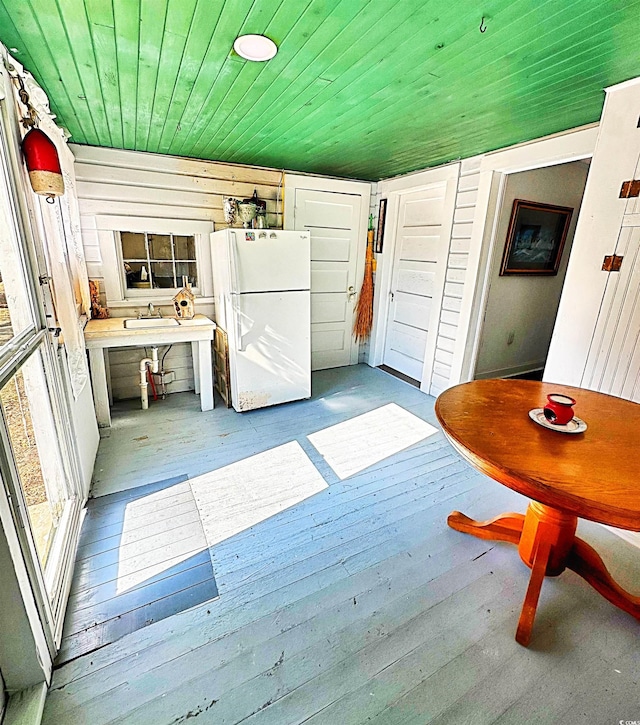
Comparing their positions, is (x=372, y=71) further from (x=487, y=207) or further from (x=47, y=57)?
(x=487, y=207)

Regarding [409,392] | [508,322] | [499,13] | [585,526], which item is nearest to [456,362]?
[409,392]

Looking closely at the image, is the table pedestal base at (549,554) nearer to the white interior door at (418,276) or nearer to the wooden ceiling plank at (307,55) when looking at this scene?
the wooden ceiling plank at (307,55)

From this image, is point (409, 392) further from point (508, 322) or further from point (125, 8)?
point (125, 8)

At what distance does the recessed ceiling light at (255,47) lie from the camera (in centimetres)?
139

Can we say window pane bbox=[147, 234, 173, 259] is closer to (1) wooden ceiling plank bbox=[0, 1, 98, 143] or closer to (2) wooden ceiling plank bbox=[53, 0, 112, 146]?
(1) wooden ceiling plank bbox=[0, 1, 98, 143]

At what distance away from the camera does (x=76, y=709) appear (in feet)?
3.66

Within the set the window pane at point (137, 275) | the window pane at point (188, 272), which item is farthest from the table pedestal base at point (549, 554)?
the window pane at point (137, 275)

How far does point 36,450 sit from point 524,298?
14.2 ft

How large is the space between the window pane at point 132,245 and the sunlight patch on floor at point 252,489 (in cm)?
213

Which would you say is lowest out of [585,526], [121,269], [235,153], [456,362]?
[585,526]

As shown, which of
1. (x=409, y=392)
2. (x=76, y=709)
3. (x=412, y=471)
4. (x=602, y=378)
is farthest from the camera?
(x=409, y=392)

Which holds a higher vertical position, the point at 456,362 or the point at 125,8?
the point at 125,8

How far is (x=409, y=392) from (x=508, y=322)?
137cm

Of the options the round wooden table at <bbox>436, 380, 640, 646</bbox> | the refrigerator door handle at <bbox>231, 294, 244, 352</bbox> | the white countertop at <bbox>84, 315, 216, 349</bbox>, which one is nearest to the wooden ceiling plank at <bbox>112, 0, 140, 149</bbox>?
the refrigerator door handle at <bbox>231, 294, 244, 352</bbox>
